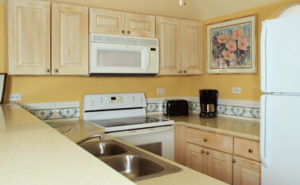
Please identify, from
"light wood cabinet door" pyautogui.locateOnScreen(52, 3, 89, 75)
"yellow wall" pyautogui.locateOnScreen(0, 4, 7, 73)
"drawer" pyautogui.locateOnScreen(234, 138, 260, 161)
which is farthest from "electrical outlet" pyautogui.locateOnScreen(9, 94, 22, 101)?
"drawer" pyautogui.locateOnScreen(234, 138, 260, 161)

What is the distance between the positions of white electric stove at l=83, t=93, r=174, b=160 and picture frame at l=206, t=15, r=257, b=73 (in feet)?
3.21

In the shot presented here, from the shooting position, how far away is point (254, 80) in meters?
3.13

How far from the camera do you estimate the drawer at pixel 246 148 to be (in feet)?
7.86

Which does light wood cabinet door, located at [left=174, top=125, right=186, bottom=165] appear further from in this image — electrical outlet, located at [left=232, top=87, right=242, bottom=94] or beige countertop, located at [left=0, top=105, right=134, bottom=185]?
beige countertop, located at [left=0, top=105, right=134, bottom=185]

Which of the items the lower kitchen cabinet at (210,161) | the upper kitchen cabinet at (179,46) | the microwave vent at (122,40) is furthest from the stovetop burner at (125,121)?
the microwave vent at (122,40)

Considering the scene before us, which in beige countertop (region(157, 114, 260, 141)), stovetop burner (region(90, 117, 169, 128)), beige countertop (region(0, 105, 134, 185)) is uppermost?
beige countertop (region(0, 105, 134, 185))

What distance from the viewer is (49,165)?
698mm

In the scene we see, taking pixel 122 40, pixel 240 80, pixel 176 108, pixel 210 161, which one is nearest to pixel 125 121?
pixel 176 108

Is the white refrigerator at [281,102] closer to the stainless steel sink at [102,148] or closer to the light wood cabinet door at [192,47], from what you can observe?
the stainless steel sink at [102,148]

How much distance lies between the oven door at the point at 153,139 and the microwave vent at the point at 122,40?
0.95 meters

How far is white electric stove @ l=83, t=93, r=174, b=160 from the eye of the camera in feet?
9.36

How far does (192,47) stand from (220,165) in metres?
1.52

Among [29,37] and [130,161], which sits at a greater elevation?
[29,37]

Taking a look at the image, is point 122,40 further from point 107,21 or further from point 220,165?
point 220,165
